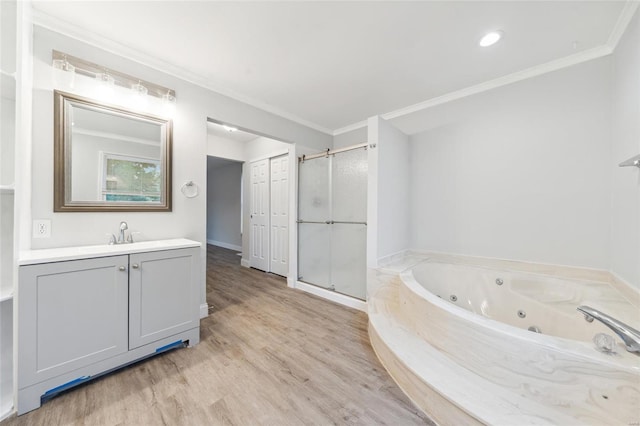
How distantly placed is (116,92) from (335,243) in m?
2.56

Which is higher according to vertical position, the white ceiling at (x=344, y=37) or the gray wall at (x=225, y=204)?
the white ceiling at (x=344, y=37)

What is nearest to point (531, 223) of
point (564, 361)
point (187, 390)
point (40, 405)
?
point (564, 361)

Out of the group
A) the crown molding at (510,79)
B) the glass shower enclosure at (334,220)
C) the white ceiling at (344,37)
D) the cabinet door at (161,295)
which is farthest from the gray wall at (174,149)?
the crown molding at (510,79)

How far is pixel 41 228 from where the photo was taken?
1.54 meters

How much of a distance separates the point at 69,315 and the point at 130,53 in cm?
199

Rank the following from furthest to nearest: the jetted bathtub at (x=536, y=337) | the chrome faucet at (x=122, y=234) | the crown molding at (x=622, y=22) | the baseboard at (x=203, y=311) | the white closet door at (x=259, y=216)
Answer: the white closet door at (x=259, y=216) → the baseboard at (x=203, y=311) → the chrome faucet at (x=122, y=234) → the crown molding at (x=622, y=22) → the jetted bathtub at (x=536, y=337)

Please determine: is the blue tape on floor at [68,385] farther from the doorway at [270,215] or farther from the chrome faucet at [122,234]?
the doorway at [270,215]

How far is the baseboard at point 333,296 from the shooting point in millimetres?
2574

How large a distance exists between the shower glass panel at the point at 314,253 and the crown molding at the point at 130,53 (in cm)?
167

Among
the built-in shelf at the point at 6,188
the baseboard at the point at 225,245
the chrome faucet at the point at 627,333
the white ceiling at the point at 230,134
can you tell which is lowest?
the baseboard at the point at 225,245

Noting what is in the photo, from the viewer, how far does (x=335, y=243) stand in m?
2.96

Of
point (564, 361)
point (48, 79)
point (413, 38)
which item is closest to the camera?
point (564, 361)

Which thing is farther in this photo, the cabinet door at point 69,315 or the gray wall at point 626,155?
the gray wall at point 626,155

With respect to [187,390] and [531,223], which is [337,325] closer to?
[187,390]
